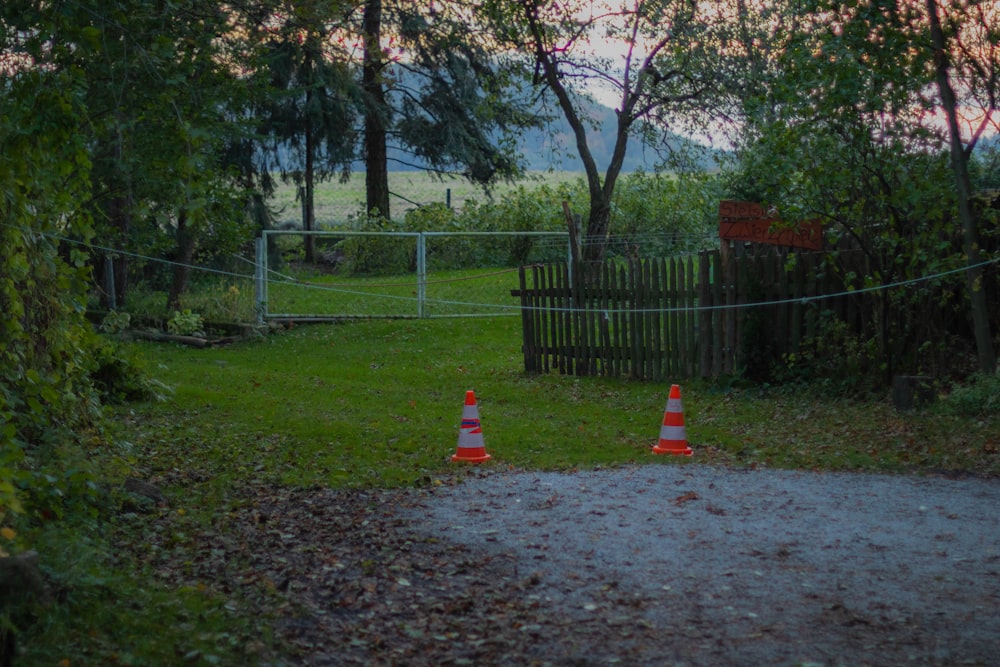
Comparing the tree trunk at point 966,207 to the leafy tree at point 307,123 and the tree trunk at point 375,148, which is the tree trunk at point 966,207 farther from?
the tree trunk at point 375,148

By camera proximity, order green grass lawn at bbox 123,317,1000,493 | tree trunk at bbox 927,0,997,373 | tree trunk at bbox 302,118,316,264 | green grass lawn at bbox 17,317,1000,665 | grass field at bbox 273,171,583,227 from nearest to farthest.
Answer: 1. green grass lawn at bbox 17,317,1000,665
2. green grass lawn at bbox 123,317,1000,493
3. tree trunk at bbox 927,0,997,373
4. tree trunk at bbox 302,118,316,264
5. grass field at bbox 273,171,583,227

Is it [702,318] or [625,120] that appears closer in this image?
[702,318]

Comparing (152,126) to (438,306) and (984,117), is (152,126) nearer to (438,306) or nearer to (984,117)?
(984,117)

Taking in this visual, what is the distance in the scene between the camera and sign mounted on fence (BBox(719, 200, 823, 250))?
40.0ft

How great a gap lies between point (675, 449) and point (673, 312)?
431cm

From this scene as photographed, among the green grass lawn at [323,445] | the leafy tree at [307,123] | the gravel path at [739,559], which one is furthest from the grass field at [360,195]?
the gravel path at [739,559]

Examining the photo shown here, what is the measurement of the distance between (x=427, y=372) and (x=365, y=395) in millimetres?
2259

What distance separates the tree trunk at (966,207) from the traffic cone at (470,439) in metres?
4.87

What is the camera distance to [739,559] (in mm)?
6047

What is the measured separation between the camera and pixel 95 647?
450 centimetres

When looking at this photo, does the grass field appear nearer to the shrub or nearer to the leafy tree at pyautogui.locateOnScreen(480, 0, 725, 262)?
the leafy tree at pyautogui.locateOnScreen(480, 0, 725, 262)

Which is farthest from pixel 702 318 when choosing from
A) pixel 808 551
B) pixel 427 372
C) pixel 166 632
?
pixel 166 632

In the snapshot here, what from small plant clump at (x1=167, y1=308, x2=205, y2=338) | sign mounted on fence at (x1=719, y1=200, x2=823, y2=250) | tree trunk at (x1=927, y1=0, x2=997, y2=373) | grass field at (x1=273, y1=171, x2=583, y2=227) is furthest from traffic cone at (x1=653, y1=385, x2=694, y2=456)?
grass field at (x1=273, y1=171, x2=583, y2=227)

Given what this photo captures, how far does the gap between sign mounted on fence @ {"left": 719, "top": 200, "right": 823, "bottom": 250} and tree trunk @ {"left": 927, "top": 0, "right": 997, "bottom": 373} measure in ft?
6.72
